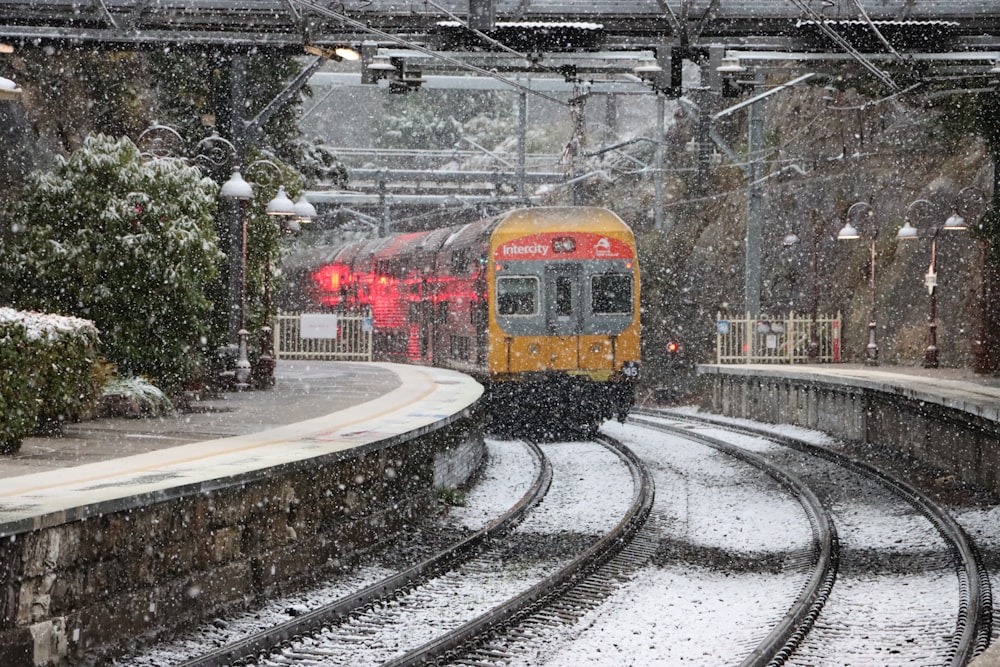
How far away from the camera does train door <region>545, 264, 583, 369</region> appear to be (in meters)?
20.4

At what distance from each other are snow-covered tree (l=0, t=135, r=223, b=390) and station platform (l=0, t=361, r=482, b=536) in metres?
1.18

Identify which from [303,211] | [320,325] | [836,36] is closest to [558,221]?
[303,211]

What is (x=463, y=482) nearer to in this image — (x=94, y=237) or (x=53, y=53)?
(x=94, y=237)

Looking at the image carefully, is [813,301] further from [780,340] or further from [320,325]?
[320,325]

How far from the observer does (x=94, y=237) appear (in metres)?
15.0

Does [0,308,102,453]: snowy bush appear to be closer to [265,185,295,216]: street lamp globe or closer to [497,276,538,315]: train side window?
[265,185,295,216]: street lamp globe

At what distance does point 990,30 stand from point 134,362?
10.7 meters

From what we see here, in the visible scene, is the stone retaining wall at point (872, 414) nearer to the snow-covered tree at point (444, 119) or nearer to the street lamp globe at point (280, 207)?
the street lamp globe at point (280, 207)

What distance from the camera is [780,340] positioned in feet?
103

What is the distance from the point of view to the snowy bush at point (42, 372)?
10453 millimetres

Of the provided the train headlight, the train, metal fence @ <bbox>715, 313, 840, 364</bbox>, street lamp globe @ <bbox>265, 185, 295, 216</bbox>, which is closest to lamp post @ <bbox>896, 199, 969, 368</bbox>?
metal fence @ <bbox>715, 313, 840, 364</bbox>

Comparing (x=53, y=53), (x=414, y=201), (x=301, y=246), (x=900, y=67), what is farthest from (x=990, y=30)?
(x=301, y=246)

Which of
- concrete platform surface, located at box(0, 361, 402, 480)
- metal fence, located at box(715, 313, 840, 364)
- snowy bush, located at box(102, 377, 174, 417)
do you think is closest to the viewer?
concrete platform surface, located at box(0, 361, 402, 480)

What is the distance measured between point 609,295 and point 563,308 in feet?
2.58
